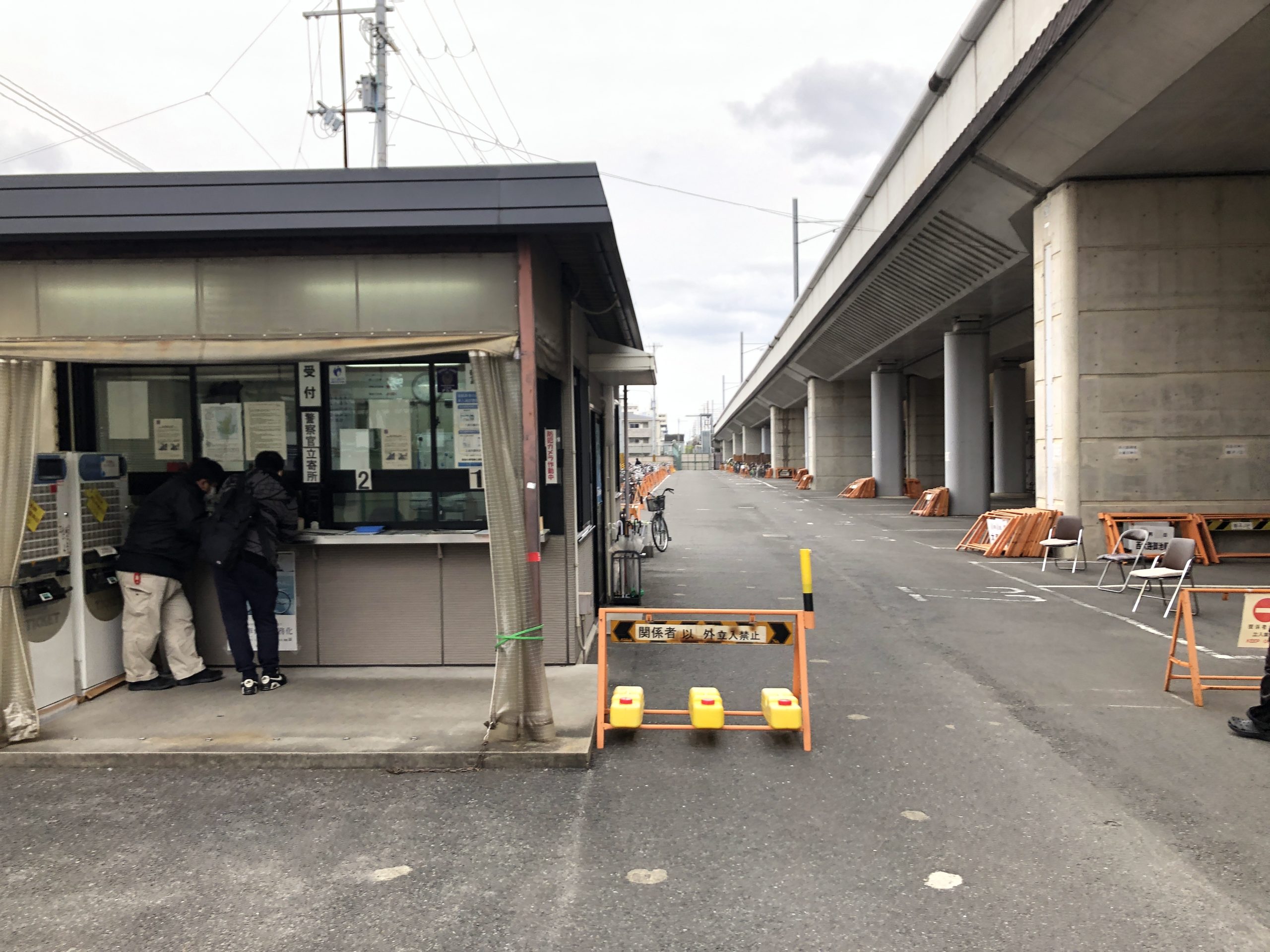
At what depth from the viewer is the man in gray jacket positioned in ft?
20.8

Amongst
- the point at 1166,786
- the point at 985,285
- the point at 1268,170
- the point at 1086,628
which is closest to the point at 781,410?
the point at 985,285

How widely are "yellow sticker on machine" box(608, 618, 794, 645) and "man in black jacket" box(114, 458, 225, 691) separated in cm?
351

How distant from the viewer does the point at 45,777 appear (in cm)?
506

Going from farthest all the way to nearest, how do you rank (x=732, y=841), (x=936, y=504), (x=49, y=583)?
(x=936, y=504) < (x=49, y=583) < (x=732, y=841)

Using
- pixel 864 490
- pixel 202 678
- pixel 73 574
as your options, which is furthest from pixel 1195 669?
pixel 864 490

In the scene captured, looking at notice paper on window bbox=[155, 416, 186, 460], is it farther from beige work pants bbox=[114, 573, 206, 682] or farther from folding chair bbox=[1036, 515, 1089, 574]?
folding chair bbox=[1036, 515, 1089, 574]

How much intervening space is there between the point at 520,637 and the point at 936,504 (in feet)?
73.4

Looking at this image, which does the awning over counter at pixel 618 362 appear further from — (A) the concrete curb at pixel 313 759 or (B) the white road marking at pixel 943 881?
(B) the white road marking at pixel 943 881

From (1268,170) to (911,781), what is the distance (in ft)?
47.1

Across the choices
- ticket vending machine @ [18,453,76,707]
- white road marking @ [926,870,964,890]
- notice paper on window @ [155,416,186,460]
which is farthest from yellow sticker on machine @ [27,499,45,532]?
white road marking @ [926,870,964,890]

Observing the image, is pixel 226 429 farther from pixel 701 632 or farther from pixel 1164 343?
pixel 1164 343

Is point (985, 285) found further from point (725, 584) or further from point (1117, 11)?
point (725, 584)

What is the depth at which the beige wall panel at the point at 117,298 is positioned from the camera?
5.88 m

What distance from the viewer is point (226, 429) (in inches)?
282
